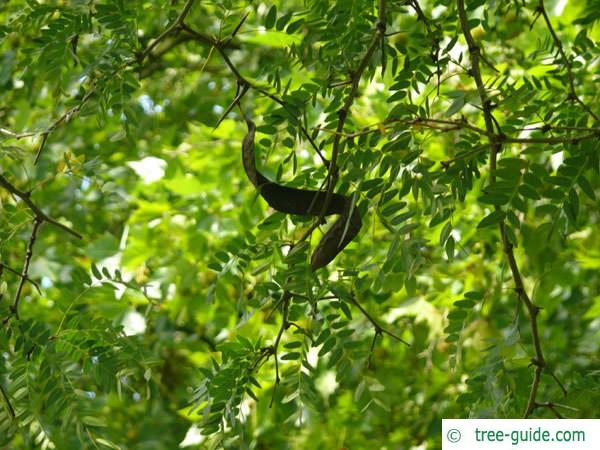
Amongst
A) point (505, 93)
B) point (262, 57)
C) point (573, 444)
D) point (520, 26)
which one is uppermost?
point (262, 57)

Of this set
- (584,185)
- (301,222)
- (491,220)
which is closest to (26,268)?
(301,222)

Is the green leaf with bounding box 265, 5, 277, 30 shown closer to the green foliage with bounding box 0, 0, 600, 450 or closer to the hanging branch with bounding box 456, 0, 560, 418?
the green foliage with bounding box 0, 0, 600, 450

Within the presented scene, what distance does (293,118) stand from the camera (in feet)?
3.52

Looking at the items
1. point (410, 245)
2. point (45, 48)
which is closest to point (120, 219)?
point (45, 48)

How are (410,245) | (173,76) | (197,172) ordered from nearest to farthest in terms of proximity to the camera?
(410,245)
(197,172)
(173,76)

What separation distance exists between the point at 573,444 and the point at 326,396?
1286 mm

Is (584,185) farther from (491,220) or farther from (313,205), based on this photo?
(313,205)

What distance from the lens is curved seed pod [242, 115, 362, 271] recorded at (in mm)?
1004

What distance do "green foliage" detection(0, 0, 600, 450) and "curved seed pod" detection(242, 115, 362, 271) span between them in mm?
20

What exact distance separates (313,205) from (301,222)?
0.10 meters

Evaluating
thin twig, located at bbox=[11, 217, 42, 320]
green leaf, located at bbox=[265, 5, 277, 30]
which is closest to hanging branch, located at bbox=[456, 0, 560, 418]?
green leaf, located at bbox=[265, 5, 277, 30]

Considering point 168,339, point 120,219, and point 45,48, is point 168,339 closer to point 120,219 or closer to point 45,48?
point 120,219

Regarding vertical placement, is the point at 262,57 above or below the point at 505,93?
above

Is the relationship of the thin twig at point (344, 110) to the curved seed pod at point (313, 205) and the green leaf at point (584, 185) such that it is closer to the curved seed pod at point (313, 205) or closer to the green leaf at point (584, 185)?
the curved seed pod at point (313, 205)
